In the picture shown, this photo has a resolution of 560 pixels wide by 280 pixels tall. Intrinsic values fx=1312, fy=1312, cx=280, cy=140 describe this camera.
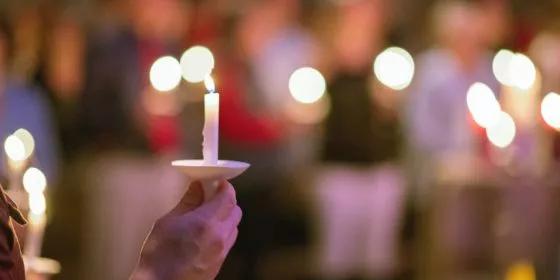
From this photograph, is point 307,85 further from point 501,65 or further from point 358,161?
point 501,65

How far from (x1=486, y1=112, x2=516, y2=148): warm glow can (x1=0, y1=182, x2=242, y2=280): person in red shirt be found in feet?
13.8

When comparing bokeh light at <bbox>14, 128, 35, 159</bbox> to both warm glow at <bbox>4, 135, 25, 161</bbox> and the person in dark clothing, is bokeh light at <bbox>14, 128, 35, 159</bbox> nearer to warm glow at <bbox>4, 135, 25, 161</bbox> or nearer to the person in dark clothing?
the person in dark clothing

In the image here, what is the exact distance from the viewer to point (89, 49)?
703 cm

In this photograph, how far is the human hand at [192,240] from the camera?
1.78 m

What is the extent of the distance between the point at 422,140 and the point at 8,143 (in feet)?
13.9

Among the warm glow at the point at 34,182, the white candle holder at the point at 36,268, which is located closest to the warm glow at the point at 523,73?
the warm glow at the point at 34,182

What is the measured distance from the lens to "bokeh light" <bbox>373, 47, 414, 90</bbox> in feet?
23.9

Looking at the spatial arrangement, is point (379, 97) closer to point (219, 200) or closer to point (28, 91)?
point (28, 91)

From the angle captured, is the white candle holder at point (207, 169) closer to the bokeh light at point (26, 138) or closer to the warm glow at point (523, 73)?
the warm glow at point (523, 73)

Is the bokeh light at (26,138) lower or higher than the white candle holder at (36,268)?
lower

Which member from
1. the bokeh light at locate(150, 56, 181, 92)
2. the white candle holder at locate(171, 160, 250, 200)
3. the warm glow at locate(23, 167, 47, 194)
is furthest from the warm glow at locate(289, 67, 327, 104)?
the white candle holder at locate(171, 160, 250, 200)

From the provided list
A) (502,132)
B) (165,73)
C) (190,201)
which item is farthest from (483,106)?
(190,201)

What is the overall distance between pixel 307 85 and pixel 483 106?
1.24 metres

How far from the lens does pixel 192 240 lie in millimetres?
1780
